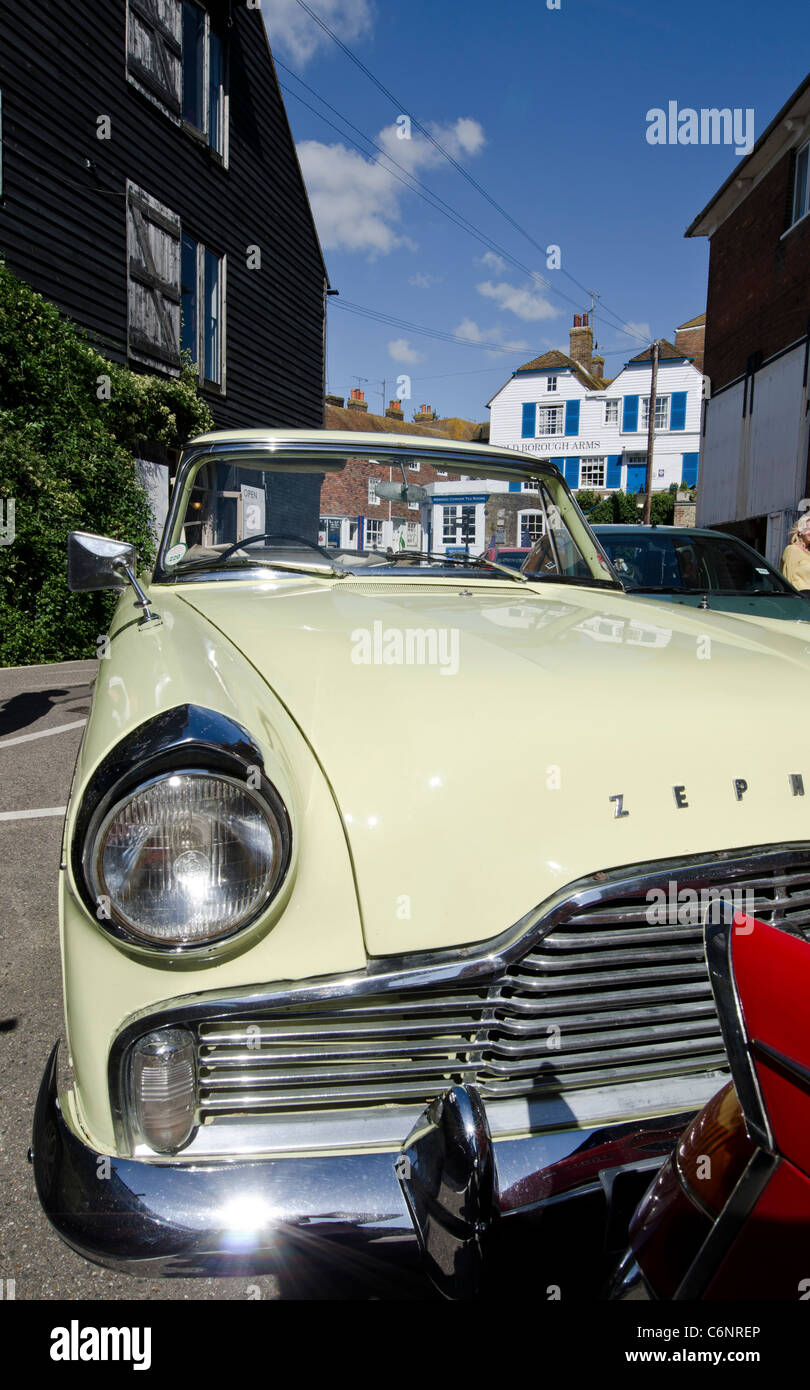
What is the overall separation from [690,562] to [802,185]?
9505mm

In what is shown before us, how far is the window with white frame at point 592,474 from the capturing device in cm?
3806

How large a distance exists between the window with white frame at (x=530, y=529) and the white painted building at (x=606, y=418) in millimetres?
35672

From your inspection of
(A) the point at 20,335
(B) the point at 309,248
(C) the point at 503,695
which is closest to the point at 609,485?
(B) the point at 309,248

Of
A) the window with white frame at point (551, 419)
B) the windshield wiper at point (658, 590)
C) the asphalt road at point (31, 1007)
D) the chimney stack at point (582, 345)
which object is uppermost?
the chimney stack at point (582, 345)

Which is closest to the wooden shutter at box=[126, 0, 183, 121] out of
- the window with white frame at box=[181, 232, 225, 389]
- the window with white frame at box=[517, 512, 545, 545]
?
the window with white frame at box=[181, 232, 225, 389]

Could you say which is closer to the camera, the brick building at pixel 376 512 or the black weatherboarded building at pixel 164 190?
the brick building at pixel 376 512

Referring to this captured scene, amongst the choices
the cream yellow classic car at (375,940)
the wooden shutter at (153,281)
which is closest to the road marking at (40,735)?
the cream yellow classic car at (375,940)

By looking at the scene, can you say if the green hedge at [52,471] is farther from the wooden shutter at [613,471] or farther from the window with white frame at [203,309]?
the wooden shutter at [613,471]

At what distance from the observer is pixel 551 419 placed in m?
38.8

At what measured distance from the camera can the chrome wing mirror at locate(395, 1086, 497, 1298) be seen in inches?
38.5

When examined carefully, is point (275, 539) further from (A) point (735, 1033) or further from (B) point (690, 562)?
(B) point (690, 562)
